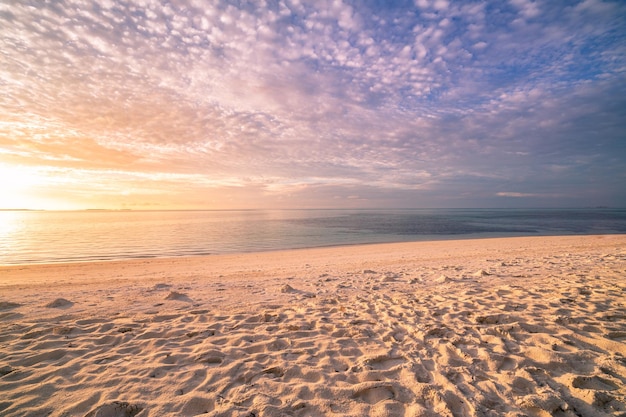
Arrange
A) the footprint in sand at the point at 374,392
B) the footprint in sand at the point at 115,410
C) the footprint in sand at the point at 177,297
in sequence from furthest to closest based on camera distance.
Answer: the footprint in sand at the point at 177,297 → the footprint in sand at the point at 374,392 → the footprint in sand at the point at 115,410

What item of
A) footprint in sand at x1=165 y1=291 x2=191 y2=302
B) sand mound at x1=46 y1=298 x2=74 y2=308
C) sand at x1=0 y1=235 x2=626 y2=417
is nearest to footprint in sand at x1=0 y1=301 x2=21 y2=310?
sand at x1=0 y1=235 x2=626 y2=417

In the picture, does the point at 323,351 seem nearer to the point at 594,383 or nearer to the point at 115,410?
the point at 115,410

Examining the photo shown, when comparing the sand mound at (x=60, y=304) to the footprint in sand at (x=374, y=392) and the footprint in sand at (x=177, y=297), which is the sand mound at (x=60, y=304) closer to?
the footprint in sand at (x=177, y=297)

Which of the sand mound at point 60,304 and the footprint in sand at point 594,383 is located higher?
the sand mound at point 60,304

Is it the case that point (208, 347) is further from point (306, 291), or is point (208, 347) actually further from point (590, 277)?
point (590, 277)

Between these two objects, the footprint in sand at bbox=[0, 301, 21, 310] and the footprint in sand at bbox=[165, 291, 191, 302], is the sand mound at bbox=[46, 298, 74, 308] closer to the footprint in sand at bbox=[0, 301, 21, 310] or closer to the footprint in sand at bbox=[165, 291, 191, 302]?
the footprint in sand at bbox=[0, 301, 21, 310]

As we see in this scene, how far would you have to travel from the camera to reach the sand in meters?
3.30

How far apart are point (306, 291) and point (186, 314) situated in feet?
11.6

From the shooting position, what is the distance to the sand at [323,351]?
10.8 ft

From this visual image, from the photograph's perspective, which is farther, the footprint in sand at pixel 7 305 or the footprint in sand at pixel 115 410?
the footprint in sand at pixel 7 305

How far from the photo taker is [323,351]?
4.56 meters

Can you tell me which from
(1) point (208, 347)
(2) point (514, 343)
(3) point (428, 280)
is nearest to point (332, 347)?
(1) point (208, 347)

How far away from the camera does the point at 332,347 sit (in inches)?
185

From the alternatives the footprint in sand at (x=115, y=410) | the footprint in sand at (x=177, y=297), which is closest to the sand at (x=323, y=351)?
the footprint in sand at (x=115, y=410)
